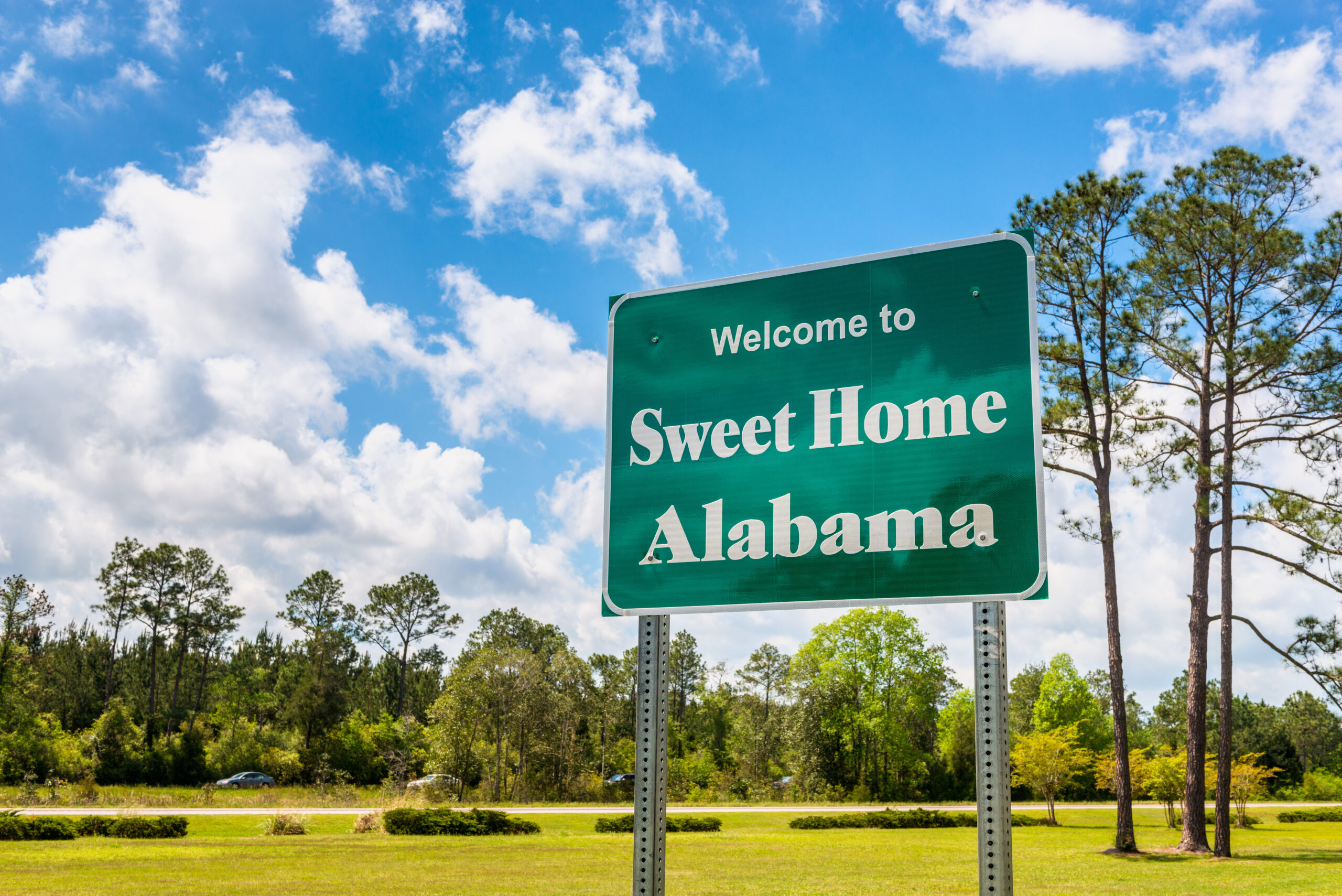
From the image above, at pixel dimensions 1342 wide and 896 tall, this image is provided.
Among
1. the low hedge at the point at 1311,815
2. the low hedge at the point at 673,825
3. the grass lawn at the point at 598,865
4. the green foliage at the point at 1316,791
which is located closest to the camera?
the grass lawn at the point at 598,865

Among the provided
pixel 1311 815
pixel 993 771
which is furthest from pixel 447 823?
pixel 1311 815

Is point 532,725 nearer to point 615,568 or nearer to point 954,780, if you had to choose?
point 954,780

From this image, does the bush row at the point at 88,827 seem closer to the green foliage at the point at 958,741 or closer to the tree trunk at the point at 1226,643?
the tree trunk at the point at 1226,643

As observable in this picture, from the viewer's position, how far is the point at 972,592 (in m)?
3.00

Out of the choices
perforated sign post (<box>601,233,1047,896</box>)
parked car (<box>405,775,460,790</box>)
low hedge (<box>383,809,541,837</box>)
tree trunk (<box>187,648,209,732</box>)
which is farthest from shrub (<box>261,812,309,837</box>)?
tree trunk (<box>187,648,209,732</box>)

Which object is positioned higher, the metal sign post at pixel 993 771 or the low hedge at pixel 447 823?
the metal sign post at pixel 993 771

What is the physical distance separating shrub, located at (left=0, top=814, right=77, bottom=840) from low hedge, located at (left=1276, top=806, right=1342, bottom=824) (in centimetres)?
4175

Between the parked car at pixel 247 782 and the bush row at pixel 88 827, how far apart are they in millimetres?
26508

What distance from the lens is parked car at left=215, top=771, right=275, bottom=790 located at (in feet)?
157

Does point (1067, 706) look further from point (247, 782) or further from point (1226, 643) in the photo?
point (247, 782)

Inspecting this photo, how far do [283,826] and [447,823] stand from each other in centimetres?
394

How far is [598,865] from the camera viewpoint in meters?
18.4

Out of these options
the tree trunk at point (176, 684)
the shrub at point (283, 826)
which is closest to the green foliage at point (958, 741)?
the shrub at point (283, 826)

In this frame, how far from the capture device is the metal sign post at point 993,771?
271 cm
